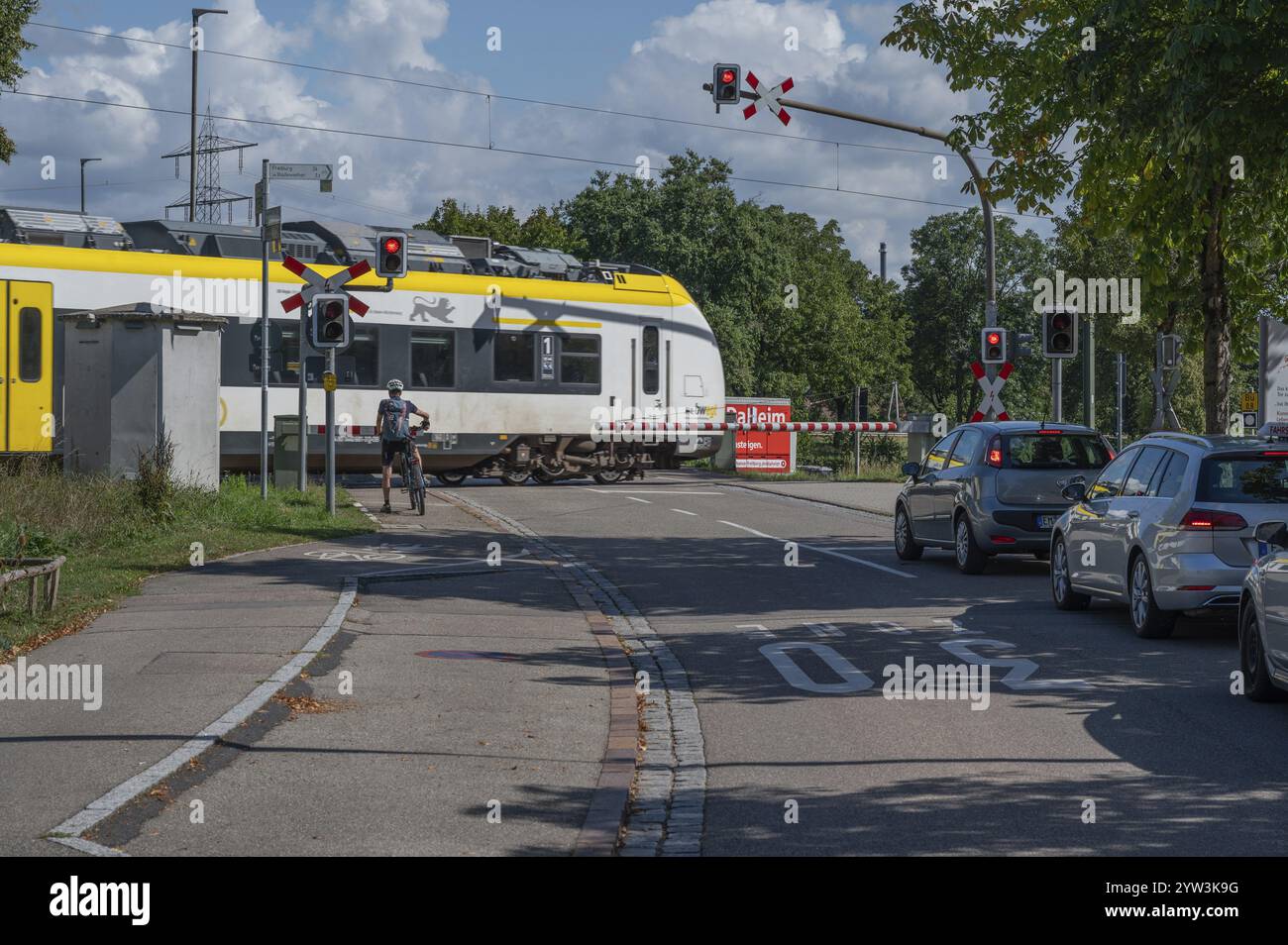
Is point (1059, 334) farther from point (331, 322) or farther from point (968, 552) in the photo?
point (331, 322)

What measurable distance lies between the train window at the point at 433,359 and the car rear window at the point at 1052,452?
16.0 meters

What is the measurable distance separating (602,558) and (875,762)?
1143 cm

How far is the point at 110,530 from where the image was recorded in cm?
1800

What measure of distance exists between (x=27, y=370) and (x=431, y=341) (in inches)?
314

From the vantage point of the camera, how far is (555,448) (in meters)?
33.5

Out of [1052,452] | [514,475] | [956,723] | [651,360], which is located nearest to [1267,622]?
[956,723]

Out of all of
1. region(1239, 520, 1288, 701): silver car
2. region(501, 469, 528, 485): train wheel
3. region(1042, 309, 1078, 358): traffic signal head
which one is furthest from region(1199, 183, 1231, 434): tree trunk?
region(501, 469, 528, 485): train wheel

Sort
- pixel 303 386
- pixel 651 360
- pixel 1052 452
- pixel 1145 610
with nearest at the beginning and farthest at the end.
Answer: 1. pixel 1145 610
2. pixel 1052 452
3. pixel 303 386
4. pixel 651 360

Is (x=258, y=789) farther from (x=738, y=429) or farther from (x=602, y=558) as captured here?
(x=738, y=429)

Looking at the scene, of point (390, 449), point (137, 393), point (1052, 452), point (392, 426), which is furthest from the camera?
point (390, 449)

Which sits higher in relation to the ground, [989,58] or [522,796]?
[989,58]

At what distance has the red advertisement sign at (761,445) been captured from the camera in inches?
1580

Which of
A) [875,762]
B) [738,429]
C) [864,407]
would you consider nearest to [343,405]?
[738,429]

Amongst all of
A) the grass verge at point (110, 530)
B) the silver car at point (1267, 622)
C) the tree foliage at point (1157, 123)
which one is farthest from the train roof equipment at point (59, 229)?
the silver car at point (1267, 622)
